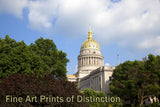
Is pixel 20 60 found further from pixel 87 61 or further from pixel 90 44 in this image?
pixel 90 44

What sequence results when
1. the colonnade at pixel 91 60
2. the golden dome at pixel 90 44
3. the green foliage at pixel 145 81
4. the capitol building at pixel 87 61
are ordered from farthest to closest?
the golden dome at pixel 90 44
the colonnade at pixel 91 60
the capitol building at pixel 87 61
the green foliage at pixel 145 81

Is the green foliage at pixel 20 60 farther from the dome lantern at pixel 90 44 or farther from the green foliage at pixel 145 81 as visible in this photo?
the dome lantern at pixel 90 44

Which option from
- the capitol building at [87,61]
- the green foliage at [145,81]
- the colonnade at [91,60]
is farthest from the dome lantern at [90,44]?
the green foliage at [145,81]

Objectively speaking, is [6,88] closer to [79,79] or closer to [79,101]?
[79,101]

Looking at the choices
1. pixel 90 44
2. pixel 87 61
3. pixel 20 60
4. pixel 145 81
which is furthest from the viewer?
pixel 90 44

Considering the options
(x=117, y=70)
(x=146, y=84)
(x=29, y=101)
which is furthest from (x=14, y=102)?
(x=117, y=70)

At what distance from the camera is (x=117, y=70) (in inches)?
2413

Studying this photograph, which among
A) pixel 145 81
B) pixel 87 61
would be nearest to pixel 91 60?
pixel 87 61

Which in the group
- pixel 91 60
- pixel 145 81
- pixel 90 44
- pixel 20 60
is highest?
pixel 90 44

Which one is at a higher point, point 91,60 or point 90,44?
point 90,44

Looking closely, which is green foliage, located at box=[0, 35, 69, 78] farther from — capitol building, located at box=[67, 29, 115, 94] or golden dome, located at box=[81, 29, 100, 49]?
golden dome, located at box=[81, 29, 100, 49]

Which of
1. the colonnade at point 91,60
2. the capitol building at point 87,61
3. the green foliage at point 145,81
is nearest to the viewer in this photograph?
the green foliage at point 145,81

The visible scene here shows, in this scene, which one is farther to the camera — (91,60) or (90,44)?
(90,44)

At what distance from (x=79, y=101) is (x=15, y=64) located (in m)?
22.5
